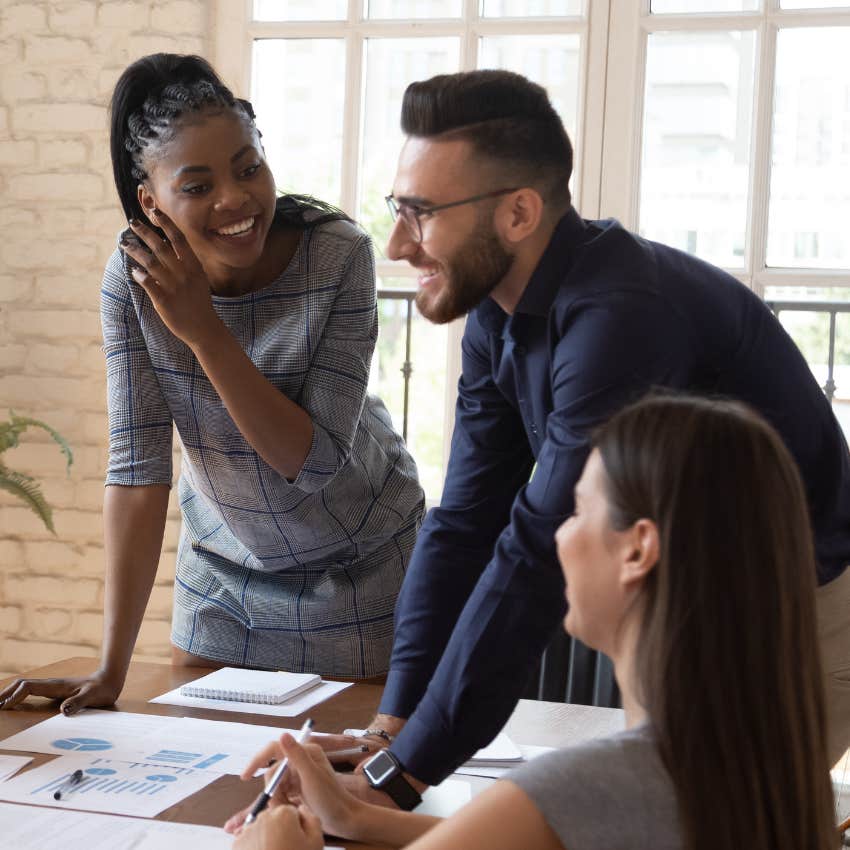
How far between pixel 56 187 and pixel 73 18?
0.49 meters

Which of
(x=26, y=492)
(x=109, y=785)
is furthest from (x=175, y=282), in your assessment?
(x=26, y=492)

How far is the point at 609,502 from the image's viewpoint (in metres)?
1.03

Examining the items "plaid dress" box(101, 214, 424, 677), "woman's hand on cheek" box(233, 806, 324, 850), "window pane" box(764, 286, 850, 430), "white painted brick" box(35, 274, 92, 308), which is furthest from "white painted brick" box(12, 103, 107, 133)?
"woman's hand on cheek" box(233, 806, 324, 850)

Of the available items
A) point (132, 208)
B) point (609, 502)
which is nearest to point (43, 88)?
point (132, 208)

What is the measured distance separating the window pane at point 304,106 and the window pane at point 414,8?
140 millimetres

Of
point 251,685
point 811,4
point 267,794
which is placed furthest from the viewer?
point 811,4

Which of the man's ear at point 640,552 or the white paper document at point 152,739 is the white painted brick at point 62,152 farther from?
the man's ear at point 640,552

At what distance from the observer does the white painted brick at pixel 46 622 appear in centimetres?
360

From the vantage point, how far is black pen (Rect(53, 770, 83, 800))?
4.21 ft

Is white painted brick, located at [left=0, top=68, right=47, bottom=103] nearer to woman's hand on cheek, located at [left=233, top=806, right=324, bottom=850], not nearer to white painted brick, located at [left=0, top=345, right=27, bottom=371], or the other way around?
white painted brick, located at [left=0, top=345, right=27, bottom=371]

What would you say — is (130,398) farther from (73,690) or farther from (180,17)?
(180,17)

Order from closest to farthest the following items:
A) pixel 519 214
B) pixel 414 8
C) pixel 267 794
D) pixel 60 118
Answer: pixel 267 794, pixel 519 214, pixel 414 8, pixel 60 118

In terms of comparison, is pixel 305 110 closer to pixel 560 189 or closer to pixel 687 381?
pixel 560 189

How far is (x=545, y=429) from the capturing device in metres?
1.49
